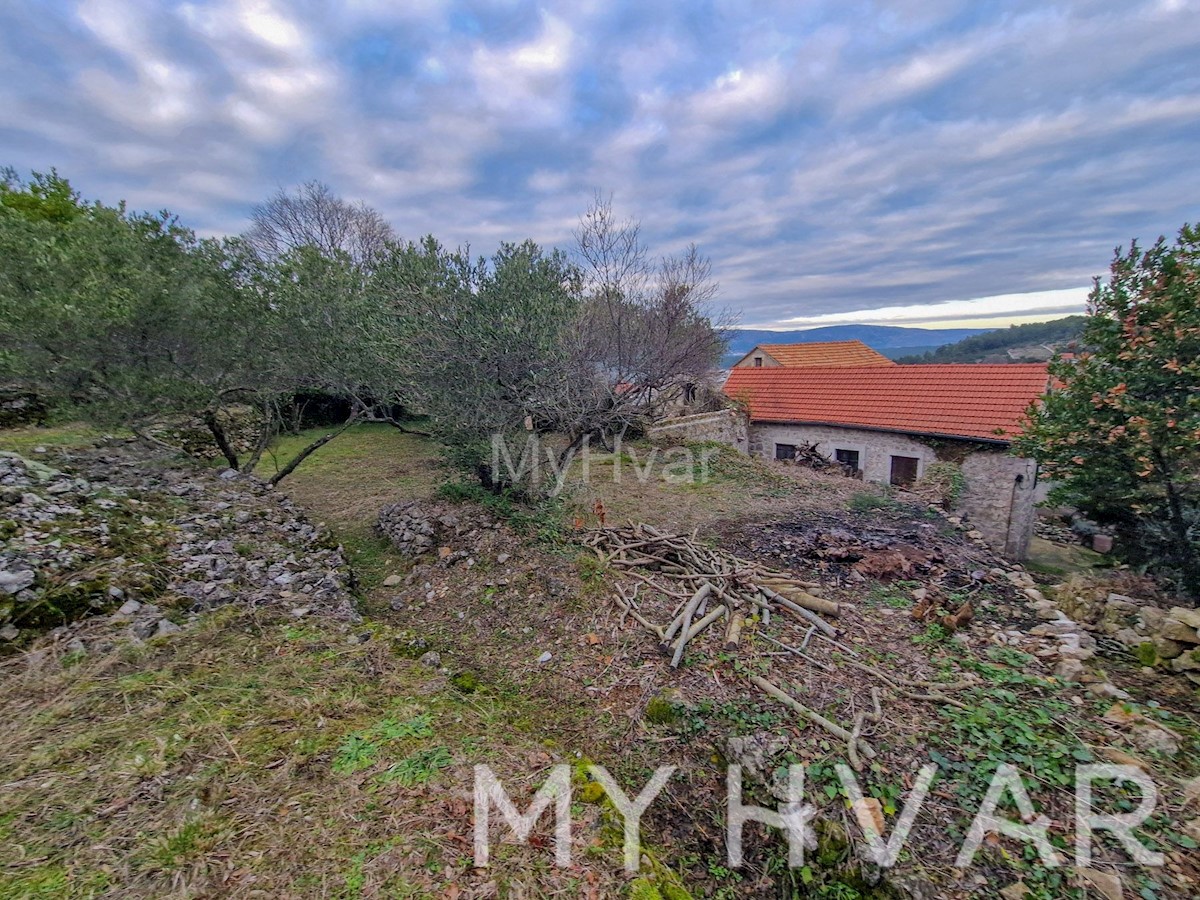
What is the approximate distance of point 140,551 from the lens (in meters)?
4.81

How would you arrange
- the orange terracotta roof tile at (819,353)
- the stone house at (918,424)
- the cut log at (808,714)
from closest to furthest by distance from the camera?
the cut log at (808,714) → the stone house at (918,424) → the orange terracotta roof tile at (819,353)

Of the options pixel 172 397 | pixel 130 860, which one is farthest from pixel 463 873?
pixel 172 397

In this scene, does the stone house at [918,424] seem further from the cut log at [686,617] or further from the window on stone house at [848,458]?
the cut log at [686,617]

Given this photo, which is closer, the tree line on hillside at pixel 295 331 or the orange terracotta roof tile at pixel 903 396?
the tree line on hillside at pixel 295 331

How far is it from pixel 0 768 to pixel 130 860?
1.25m

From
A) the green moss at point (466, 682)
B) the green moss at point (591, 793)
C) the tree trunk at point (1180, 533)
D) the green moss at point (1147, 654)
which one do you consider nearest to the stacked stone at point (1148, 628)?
the green moss at point (1147, 654)

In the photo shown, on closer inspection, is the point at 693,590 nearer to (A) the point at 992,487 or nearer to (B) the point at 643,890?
(B) the point at 643,890

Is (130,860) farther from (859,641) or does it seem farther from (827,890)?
(859,641)

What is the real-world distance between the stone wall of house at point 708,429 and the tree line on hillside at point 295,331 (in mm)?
6353

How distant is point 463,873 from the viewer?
2475 millimetres

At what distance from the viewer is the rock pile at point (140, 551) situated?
400 cm

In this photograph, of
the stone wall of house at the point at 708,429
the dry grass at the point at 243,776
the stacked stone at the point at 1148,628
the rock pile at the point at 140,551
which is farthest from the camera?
the stone wall of house at the point at 708,429

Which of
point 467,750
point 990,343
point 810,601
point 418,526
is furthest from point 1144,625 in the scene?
point 990,343

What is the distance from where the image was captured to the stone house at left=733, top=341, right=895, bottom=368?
23125 mm
